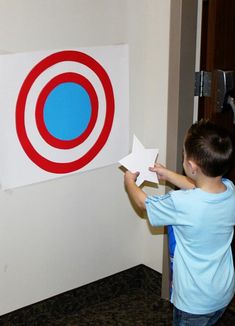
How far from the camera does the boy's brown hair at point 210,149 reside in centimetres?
155

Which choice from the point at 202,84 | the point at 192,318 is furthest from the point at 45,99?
the point at 192,318

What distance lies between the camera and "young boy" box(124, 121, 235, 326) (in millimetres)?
1564

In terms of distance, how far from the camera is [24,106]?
186 cm

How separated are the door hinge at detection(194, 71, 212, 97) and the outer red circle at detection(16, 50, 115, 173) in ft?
1.02

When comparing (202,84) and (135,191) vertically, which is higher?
(202,84)

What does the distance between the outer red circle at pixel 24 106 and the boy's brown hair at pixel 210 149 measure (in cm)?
57

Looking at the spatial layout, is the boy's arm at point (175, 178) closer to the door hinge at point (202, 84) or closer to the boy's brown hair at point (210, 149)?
the boy's brown hair at point (210, 149)

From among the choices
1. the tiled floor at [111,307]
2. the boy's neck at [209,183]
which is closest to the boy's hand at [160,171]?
the boy's neck at [209,183]

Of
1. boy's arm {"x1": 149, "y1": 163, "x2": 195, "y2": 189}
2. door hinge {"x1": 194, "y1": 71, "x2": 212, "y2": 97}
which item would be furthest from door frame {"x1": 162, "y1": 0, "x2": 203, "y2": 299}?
boy's arm {"x1": 149, "y1": 163, "x2": 195, "y2": 189}

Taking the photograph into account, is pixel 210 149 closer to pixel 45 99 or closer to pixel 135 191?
pixel 135 191

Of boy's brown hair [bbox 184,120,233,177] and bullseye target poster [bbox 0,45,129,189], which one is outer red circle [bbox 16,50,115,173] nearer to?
bullseye target poster [bbox 0,45,129,189]

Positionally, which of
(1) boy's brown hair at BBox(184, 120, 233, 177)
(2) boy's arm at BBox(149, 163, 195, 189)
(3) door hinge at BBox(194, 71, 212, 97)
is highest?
(3) door hinge at BBox(194, 71, 212, 97)

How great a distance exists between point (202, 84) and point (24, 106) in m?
0.65

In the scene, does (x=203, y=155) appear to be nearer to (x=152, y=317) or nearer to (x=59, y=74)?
(x=59, y=74)
